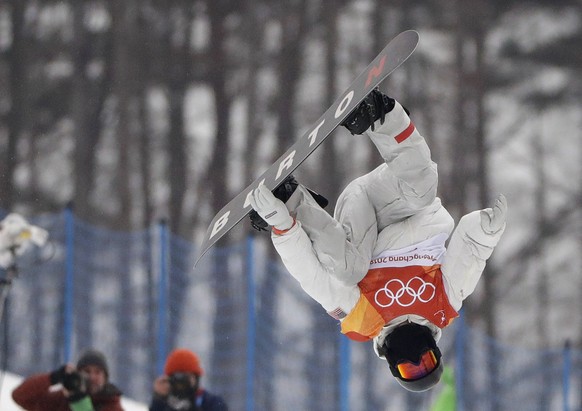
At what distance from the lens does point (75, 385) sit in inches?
250

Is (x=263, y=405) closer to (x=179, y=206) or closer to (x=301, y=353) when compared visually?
(x=301, y=353)

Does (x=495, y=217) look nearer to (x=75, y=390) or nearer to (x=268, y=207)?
(x=268, y=207)

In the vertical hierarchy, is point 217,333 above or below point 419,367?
above

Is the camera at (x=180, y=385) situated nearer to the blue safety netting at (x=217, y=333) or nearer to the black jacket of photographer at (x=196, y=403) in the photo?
the black jacket of photographer at (x=196, y=403)

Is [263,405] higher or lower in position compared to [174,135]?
lower

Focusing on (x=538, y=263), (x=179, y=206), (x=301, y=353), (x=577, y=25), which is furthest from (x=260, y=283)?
(x=577, y=25)

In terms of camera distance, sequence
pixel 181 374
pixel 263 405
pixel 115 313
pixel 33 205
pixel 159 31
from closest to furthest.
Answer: pixel 181 374
pixel 263 405
pixel 115 313
pixel 33 205
pixel 159 31

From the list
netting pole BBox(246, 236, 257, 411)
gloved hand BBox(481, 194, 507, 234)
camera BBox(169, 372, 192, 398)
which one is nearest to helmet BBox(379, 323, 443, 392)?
gloved hand BBox(481, 194, 507, 234)

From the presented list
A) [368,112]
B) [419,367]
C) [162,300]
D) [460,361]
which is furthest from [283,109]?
[368,112]

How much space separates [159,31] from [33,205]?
2.04 metres

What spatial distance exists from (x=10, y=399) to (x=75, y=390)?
878 mm

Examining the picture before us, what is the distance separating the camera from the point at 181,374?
255 inches

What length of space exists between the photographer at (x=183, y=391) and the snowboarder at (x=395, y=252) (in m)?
1.19

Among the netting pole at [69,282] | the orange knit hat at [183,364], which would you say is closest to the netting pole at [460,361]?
the netting pole at [69,282]
